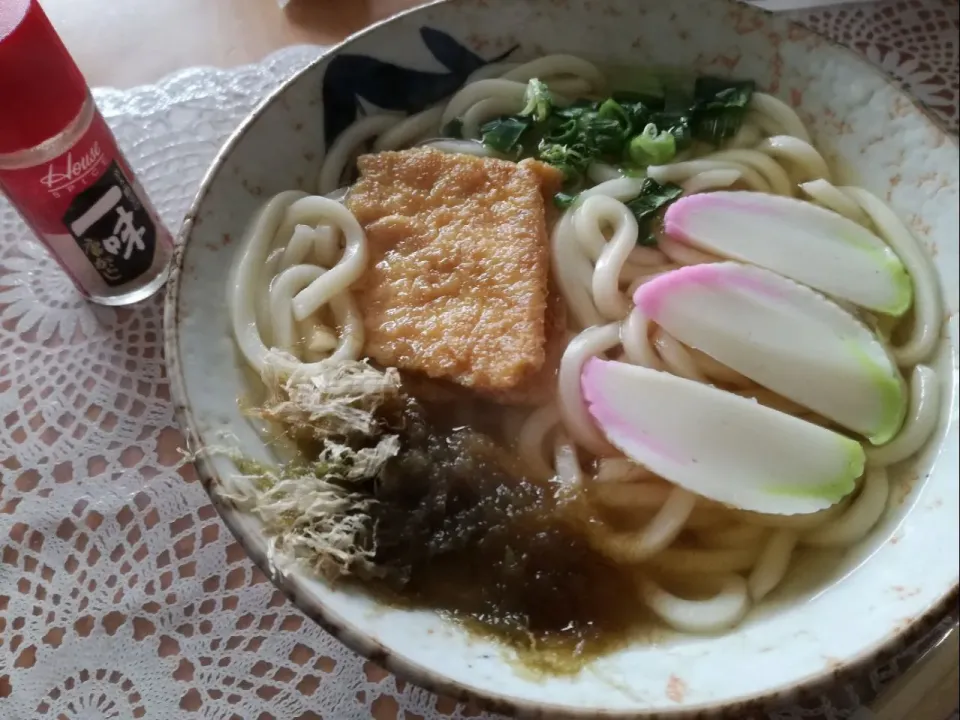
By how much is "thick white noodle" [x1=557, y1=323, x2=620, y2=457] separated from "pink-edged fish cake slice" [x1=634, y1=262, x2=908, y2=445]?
0.30 ft

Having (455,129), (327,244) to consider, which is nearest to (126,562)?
(327,244)

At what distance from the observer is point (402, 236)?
4.48ft

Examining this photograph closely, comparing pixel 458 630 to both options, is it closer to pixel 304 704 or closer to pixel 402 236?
pixel 304 704

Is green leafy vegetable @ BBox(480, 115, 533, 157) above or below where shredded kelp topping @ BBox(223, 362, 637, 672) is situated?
above

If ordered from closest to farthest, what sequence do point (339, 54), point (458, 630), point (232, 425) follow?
point (458, 630) < point (232, 425) < point (339, 54)

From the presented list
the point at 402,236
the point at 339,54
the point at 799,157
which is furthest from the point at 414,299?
the point at 799,157

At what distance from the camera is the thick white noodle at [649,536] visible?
1.15 meters

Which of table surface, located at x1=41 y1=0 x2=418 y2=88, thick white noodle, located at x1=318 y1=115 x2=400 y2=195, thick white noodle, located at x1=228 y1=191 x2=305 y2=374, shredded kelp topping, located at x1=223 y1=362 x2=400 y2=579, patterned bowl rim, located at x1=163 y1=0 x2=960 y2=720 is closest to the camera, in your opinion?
patterned bowl rim, located at x1=163 y1=0 x2=960 y2=720

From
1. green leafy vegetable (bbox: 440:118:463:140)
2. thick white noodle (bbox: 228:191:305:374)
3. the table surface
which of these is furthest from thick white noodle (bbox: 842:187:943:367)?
the table surface

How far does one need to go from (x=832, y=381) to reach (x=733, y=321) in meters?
0.16

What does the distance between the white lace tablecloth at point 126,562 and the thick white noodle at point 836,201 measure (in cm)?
48

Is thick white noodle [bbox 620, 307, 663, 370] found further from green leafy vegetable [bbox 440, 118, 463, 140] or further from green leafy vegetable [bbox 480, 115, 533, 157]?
green leafy vegetable [bbox 440, 118, 463, 140]

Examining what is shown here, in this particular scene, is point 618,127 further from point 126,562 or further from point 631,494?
point 126,562

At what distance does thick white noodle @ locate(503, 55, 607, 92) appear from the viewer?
60.6 inches
